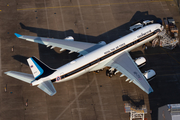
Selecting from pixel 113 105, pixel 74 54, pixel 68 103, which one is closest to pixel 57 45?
pixel 74 54

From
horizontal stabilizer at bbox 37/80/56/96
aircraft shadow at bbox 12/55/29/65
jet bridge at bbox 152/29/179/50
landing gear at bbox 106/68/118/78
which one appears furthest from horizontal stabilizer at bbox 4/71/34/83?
jet bridge at bbox 152/29/179/50

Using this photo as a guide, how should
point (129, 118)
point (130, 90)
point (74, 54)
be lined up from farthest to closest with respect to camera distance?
point (74, 54) < point (130, 90) < point (129, 118)

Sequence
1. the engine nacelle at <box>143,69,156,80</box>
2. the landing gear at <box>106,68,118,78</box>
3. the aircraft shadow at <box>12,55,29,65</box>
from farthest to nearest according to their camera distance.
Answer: the aircraft shadow at <box>12,55,29,65</box>, the landing gear at <box>106,68,118,78</box>, the engine nacelle at <box>143,69,156,80</box>

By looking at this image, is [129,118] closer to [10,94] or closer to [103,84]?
[103,84]

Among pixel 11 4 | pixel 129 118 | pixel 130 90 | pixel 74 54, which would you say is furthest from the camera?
pixel 11 4

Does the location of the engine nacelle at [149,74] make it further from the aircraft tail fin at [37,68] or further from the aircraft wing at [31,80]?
the aircraft tail fin at [37,68]

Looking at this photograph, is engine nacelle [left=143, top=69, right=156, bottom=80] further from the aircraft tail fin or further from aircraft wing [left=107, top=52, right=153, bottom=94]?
the aircraft tail fin

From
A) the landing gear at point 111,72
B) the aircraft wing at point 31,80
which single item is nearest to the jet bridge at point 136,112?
the landing gear at point 111,72
